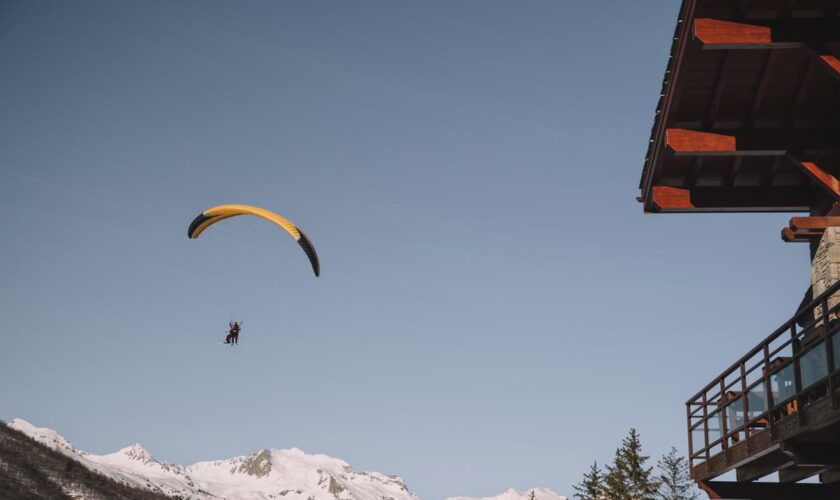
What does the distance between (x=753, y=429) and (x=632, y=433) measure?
4177 cm

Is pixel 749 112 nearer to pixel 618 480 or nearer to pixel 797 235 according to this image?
pixel 797 235

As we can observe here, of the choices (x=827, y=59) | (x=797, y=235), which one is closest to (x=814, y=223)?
(x=797, y=235)

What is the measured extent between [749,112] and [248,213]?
851 inches

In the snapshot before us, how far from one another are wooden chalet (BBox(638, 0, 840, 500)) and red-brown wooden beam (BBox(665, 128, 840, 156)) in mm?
18

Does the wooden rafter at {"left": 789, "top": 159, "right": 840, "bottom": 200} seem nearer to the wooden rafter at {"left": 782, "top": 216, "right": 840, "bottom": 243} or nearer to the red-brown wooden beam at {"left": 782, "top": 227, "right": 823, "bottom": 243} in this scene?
the wooden rafter at {"left": 782, "top": 216, "right": 840, "bottom": 243}

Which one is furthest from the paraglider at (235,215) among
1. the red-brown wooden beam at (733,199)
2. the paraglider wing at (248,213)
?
the red-brown wooden beam at (733,199)

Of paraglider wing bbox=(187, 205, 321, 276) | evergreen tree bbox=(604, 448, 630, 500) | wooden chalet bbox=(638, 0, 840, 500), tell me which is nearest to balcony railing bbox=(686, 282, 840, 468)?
wooden chalet bbox=(638, 0, 840, 500)

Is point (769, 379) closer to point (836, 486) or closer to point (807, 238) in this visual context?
point (836, 486)

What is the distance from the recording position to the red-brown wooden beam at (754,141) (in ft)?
49.6

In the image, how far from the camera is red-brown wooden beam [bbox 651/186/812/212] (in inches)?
679

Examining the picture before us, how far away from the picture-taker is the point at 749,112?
601 inches

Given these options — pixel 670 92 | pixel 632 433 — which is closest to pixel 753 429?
pixel 670 92

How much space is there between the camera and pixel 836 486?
551 inches

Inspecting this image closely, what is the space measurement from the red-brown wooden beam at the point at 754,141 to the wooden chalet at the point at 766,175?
2 centimetres
